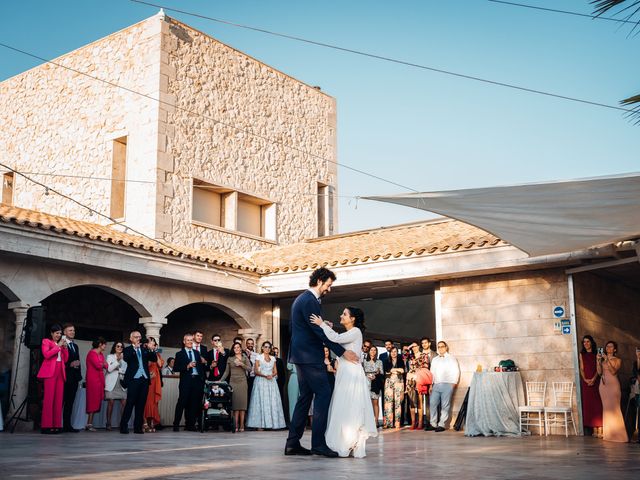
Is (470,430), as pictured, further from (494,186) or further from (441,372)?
(494,186)

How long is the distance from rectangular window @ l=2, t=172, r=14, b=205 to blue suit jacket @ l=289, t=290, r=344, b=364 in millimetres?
16965

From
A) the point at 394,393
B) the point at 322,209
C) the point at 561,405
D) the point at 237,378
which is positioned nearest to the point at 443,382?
the point at 394,393

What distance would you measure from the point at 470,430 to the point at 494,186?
478 centimetres

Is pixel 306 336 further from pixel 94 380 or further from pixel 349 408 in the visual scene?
pixel 94 380

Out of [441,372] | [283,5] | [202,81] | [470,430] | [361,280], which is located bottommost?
[470,430]

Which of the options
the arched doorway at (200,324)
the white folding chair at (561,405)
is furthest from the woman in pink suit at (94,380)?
the white folding chair at (561,405)

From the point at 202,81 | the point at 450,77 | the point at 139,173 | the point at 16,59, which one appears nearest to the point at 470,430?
the point at 450,77

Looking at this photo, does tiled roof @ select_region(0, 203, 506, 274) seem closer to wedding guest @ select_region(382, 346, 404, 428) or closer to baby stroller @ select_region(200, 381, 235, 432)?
wedding guest @ select_region(382, 346, 404, 428)

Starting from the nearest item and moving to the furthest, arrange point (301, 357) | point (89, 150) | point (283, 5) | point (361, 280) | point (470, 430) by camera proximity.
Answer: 1. point (301, 357)
2. point (283, 5)
3. point (470, 430)
4. point (361, 280)
5. point (89, 150)

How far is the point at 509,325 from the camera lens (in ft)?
41.3

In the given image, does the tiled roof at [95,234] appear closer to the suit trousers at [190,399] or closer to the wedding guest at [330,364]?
the suit trousers at [190,399]

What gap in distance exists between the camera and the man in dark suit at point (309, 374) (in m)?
6.48

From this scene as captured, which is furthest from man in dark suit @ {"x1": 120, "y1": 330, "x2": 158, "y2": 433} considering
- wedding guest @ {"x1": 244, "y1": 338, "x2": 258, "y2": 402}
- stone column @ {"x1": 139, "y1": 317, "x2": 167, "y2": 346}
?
stone column @ {"x1": 139, "y1": 317, "x2": 167, "y2": 346}

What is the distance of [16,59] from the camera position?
20.7 metres
